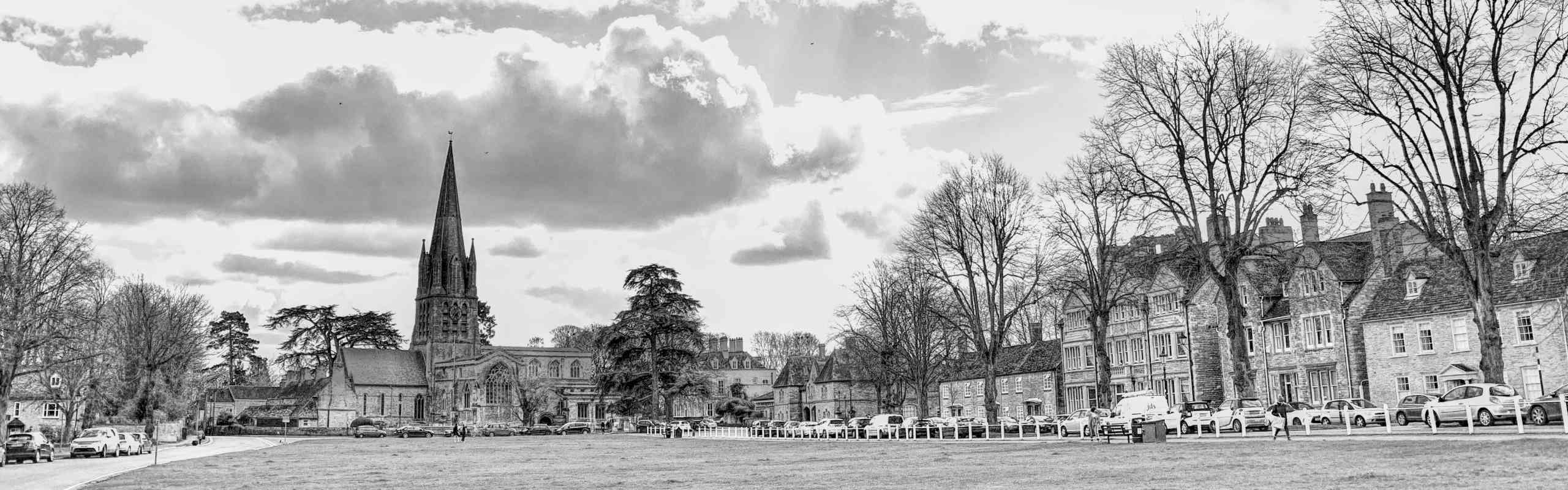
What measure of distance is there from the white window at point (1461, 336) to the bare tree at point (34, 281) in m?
62.6

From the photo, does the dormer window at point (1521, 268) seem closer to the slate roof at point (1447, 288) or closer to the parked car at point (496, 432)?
the slate roof at point (1447, 288)

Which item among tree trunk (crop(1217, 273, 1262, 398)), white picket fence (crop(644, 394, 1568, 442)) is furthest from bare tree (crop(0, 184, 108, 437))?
tree trunk (crop(1217, 273, 1262, 398))

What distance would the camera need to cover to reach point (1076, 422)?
49.8 m

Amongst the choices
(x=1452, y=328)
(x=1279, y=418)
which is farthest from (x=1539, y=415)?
(x=1452, y=328)

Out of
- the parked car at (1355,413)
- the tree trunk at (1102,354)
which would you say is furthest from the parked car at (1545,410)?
the tree trunk at (1102,354)

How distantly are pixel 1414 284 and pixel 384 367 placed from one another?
117973mm

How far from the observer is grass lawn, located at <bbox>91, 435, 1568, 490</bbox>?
20.2m

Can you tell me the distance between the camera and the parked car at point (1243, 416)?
136 feet

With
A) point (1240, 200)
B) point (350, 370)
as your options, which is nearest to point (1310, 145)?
point (1240, 200)

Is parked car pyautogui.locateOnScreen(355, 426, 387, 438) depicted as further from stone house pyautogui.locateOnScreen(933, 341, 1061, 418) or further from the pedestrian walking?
the pedestrian walking

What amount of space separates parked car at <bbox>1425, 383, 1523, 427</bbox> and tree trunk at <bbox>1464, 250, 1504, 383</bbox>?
1.31 feet

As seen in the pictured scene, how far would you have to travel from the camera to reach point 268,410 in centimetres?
14012

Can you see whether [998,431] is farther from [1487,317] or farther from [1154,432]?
[1487,317]

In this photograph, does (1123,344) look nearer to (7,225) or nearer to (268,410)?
(7,225)
